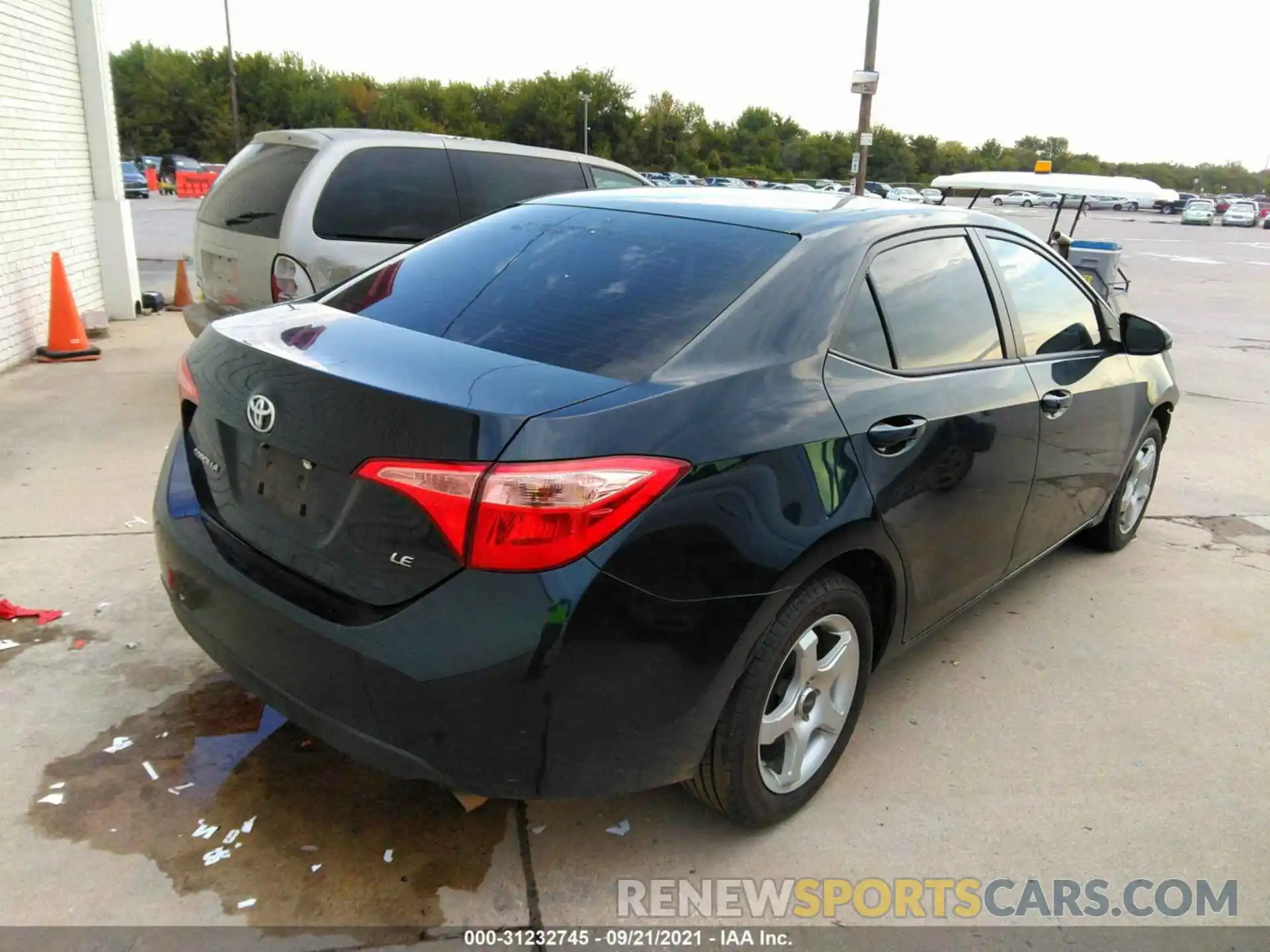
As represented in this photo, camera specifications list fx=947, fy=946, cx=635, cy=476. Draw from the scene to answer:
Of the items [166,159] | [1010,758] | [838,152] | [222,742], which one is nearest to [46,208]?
[222,742]

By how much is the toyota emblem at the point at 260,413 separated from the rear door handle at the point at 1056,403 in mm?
2530

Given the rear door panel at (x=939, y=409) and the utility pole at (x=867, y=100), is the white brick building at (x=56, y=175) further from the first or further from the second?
the utility pole at (x=867, y=100)

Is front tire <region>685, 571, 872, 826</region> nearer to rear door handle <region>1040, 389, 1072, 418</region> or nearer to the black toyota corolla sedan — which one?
the black toyota corolla sedan

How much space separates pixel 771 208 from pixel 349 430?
1.59 meters

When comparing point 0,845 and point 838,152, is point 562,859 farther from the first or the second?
point 838,152

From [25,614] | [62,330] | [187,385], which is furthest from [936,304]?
[62,330]

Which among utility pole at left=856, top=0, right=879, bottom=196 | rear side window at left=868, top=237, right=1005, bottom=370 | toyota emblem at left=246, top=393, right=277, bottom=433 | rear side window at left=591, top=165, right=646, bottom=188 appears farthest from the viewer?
utility pole at left=856, top=0, right=879, bottom=196

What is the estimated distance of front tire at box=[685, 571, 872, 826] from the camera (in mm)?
2281

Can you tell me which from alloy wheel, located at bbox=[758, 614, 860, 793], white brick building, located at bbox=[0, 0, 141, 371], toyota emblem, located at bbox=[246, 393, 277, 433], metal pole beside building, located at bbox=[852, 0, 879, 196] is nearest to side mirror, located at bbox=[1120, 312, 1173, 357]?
alloy wheel, located at bbox=[758, 614, 860, 793]

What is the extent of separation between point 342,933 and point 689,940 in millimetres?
804

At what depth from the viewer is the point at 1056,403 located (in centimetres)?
340

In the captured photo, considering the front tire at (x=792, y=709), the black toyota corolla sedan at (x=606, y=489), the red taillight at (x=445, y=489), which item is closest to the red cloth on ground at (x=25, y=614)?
the black toyota corolla sedan at (x=606, y=489)

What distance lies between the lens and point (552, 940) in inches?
86.9

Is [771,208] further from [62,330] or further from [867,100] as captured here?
[867,100]
